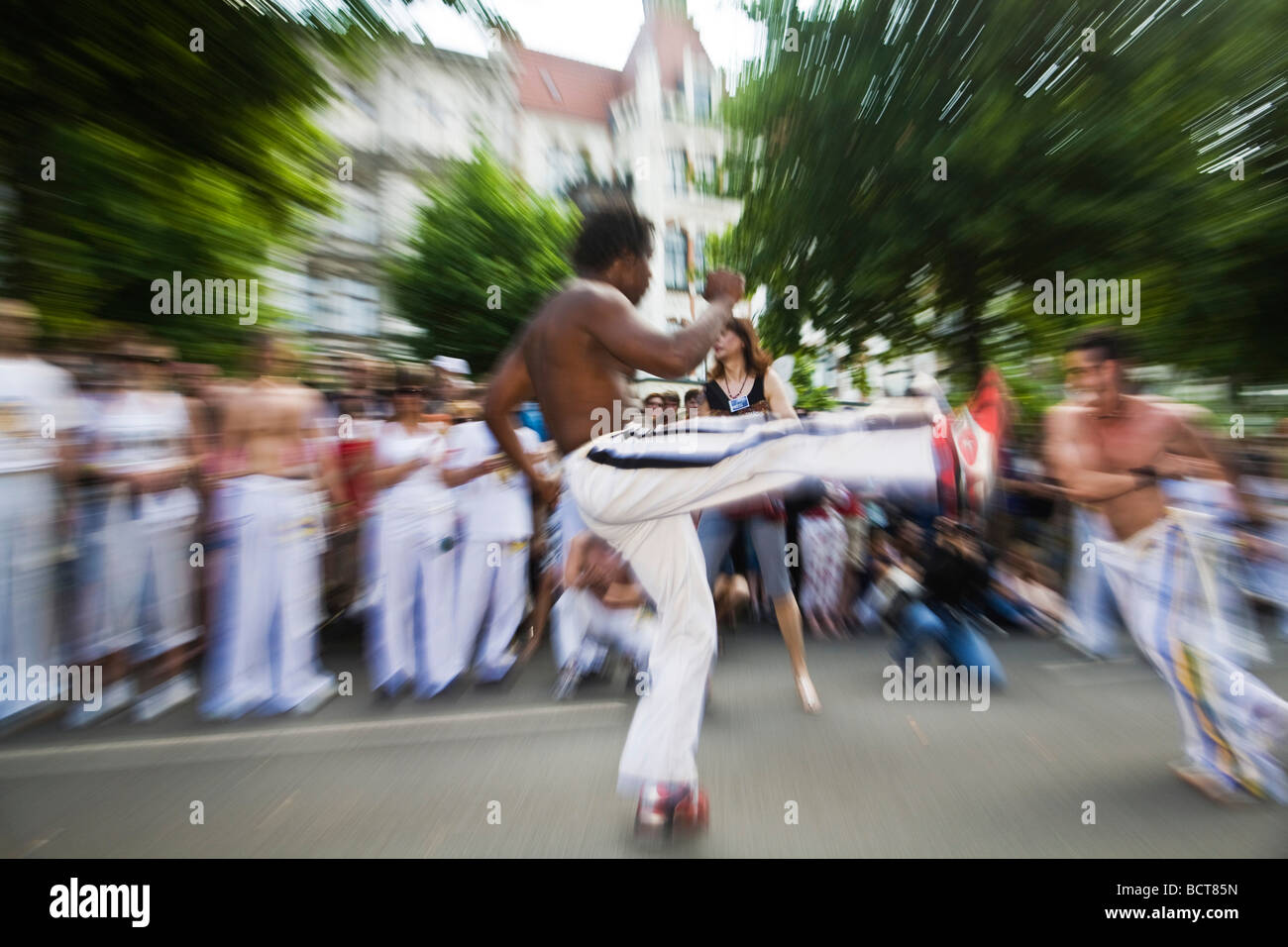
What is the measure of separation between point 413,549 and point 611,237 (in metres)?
2.96

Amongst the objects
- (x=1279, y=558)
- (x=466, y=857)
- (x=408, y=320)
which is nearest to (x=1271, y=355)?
(x=1279, y=558)

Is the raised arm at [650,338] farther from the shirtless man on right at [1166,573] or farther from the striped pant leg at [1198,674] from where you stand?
the striped pant leg at [1198,674]

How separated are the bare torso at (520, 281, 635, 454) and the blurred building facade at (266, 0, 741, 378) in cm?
57

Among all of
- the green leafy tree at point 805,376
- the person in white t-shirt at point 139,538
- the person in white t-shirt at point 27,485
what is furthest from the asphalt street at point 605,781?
the green leafy tree at point 805,376

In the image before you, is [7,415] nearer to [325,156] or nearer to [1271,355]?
[325,156]

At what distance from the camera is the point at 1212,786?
378 cm

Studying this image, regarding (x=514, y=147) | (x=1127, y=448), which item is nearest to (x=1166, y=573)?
(x=1127, y=448)

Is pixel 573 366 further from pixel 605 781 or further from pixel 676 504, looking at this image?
pixel 605 781

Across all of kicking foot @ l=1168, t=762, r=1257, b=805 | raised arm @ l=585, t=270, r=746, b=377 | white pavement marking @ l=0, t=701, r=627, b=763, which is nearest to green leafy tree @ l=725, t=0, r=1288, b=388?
kicking foot @ l=1168, t=762, r=1257, b=805

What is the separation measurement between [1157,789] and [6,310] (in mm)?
5693

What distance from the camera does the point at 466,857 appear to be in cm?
321

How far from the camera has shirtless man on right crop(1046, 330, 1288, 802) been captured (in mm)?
3736

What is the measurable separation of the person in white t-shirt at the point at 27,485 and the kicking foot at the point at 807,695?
13.4ft
